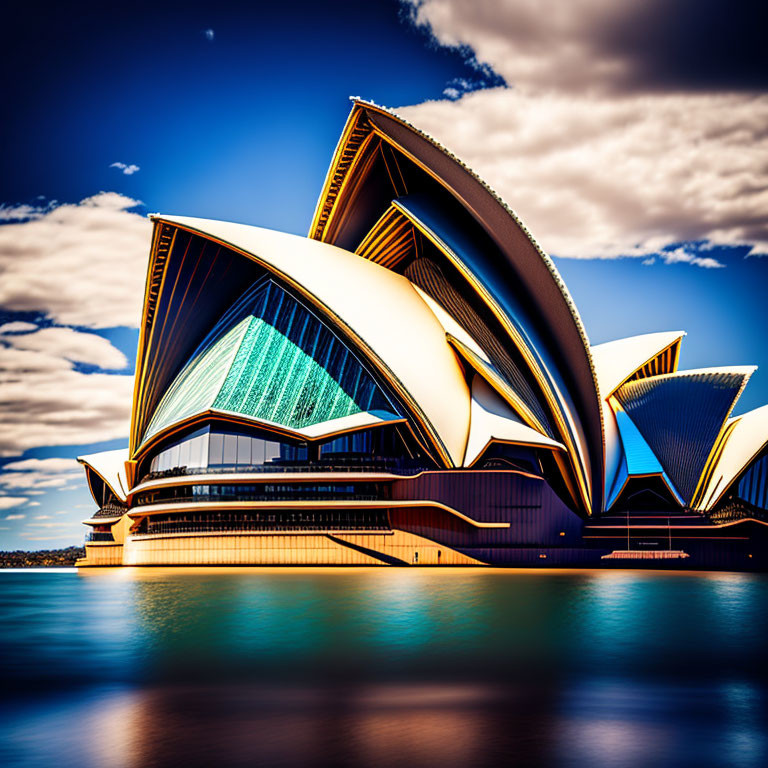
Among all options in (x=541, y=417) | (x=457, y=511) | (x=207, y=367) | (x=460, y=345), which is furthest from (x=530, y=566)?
(x=207, y=367)

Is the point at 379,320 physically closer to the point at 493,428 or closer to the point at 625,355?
the point at 493,428

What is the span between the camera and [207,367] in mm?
56312

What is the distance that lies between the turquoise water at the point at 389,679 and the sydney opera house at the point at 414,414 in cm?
1580

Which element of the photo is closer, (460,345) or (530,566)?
(530,566)

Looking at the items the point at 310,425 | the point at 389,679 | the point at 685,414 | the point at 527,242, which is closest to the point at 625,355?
the point at 685,414

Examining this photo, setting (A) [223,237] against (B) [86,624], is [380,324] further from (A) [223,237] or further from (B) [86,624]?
(B) [86,624]

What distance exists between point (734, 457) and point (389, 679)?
4241 cm

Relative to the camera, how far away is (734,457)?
54938 mm

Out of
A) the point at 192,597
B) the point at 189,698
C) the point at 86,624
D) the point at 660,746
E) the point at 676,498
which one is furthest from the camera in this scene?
the point at 676,498

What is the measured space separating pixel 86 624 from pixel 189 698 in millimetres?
13111

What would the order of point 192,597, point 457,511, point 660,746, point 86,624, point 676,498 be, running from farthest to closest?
point 676,498 < point 457,511 < point 192,597 < point 86,624 < point 660,746

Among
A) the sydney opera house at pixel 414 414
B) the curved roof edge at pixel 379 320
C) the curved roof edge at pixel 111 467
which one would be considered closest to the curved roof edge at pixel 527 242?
the sydney opera house at pixel 414 414

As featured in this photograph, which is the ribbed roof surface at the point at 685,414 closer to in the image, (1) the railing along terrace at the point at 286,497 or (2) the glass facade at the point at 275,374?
(2) the glass facade at the point at 275,374

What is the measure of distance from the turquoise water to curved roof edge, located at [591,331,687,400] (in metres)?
24.8
